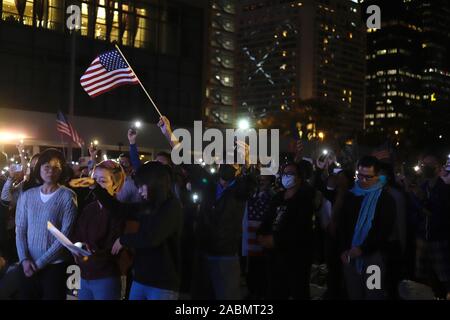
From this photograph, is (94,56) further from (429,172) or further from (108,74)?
(429,172)

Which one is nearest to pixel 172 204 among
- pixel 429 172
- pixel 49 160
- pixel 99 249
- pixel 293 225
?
pixel 99 249

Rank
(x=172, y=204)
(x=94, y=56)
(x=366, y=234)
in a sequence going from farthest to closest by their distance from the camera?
(x=94, y=56)
(x=366, y=234)
(x=172, y=204)

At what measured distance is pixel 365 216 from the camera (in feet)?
18.5

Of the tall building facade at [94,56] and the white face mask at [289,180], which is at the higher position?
the tall building facade at [94,56]

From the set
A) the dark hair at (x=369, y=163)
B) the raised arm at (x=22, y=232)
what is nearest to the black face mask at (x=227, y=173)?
the dark hair at (x=369, y=163)

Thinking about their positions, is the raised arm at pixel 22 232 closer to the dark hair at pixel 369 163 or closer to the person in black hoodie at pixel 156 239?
the person in black hoodie at pixel 156 239

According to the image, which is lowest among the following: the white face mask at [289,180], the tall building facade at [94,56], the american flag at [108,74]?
the white face mask at [289,180]

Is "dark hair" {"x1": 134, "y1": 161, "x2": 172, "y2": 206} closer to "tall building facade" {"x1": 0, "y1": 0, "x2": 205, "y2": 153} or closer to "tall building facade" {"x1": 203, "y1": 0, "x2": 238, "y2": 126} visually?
"tall building facade" {"x1": 0, "y1": 0, "x2": 205, "y2": 153}

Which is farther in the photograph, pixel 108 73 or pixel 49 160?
pixel 108 73

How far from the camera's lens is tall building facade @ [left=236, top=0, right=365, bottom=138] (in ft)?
489

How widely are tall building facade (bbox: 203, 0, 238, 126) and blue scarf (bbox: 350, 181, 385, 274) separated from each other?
164 feet

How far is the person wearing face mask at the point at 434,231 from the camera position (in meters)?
7.23

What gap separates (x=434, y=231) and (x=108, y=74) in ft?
20.8

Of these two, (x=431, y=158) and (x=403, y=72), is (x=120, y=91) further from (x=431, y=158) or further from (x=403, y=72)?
(x=403, y=72)
